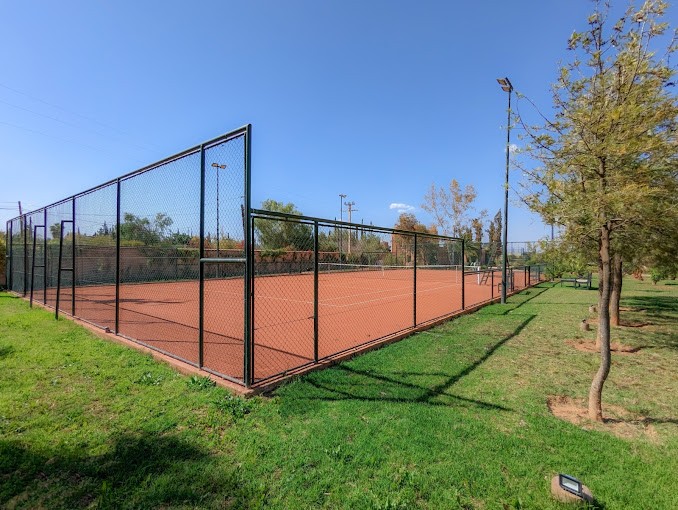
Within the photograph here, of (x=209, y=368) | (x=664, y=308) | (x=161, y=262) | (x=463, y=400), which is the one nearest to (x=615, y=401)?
(x=463, y=400)

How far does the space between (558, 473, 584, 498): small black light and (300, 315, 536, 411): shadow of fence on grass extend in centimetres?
145

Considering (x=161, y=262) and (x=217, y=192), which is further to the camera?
(x=161, y=262)

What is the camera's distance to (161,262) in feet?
25.6

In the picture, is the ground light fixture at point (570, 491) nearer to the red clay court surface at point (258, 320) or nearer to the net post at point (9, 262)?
the red clay court surface at point (258, 320)

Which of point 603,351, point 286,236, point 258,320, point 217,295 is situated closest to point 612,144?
point 603,351

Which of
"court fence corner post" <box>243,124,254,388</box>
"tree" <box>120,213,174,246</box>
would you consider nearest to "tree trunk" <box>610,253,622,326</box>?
"court fence corner post" <box>243,124,254,388</box>

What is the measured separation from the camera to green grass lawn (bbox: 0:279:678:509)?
8.27ft

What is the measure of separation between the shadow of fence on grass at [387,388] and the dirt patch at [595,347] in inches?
113

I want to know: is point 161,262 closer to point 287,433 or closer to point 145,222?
point 145,222

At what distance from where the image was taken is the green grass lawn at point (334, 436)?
2521mm

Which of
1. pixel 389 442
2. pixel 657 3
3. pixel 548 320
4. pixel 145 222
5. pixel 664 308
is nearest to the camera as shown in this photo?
pixel 389 442

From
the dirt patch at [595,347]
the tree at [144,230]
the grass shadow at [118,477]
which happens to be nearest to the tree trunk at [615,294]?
the dirt patch at [595,347]

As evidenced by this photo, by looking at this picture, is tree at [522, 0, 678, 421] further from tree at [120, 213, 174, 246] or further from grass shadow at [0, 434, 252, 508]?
tree at [120, 213, 174, 246]

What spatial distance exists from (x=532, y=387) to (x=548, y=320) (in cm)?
574
